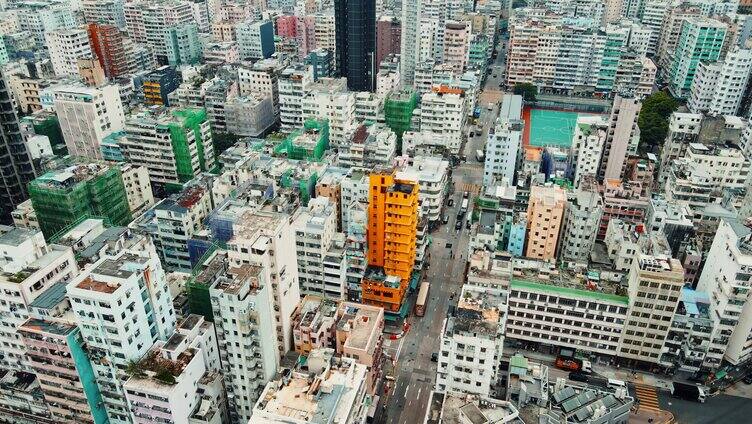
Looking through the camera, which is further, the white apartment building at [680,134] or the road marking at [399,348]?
the white apartment building at [680,134]

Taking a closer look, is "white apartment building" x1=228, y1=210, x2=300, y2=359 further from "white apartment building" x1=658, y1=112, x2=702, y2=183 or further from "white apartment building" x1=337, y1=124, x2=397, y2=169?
"white apartment building" x1=658, y1=112, x2=702, y2=183

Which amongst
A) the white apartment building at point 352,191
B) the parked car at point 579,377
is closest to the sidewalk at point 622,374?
the parked car at point 579,377

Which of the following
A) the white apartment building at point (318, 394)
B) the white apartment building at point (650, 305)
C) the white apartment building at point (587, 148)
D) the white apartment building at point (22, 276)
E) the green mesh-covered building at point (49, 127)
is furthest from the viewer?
the green mesh-covered building at point (49, 127)

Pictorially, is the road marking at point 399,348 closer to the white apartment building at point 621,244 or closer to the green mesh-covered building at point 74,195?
the white apartment building at point 621,244

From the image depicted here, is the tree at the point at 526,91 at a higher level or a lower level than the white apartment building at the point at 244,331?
lower

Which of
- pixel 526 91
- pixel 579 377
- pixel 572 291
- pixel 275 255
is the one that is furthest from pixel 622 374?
pixel 526 91

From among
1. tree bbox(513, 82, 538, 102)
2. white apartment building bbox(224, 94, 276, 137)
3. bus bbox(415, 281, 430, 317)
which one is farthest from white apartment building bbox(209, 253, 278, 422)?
tree bbox(513, 82, 538, 102)
